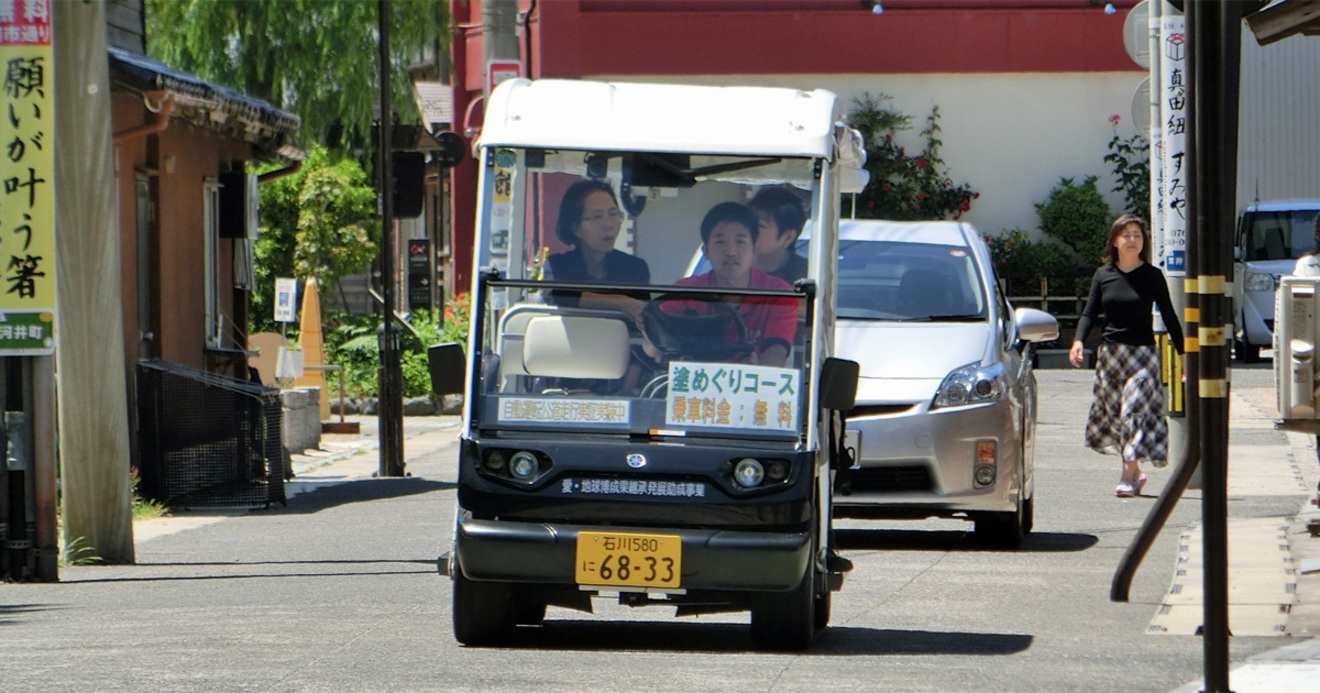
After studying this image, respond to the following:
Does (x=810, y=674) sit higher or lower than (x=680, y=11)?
lower

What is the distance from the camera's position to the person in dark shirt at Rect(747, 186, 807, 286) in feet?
25.4

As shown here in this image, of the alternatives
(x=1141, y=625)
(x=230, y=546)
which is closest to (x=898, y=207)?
(x=230, y=546)

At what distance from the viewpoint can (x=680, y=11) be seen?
108 ft

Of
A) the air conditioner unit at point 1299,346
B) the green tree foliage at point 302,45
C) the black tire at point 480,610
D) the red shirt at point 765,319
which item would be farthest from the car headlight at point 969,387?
the green tree foliage at point 302,45

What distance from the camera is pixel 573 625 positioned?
8.44m

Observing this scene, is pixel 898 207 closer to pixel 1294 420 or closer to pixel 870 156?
pixel 870 156

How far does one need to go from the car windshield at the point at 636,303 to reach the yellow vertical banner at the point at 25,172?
3570 mm

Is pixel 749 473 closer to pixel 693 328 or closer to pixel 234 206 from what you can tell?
pixel 693 328

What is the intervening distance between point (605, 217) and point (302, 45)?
2595 cm

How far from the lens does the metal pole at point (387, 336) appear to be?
17.0m

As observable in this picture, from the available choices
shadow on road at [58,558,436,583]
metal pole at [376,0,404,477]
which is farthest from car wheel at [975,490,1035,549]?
metal pole at [376,0,404,477]

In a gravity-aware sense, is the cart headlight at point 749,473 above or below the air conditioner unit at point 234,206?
below

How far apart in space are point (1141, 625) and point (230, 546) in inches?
237

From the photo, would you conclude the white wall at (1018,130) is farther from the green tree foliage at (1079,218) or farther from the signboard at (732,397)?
the signboard at (732,397)
